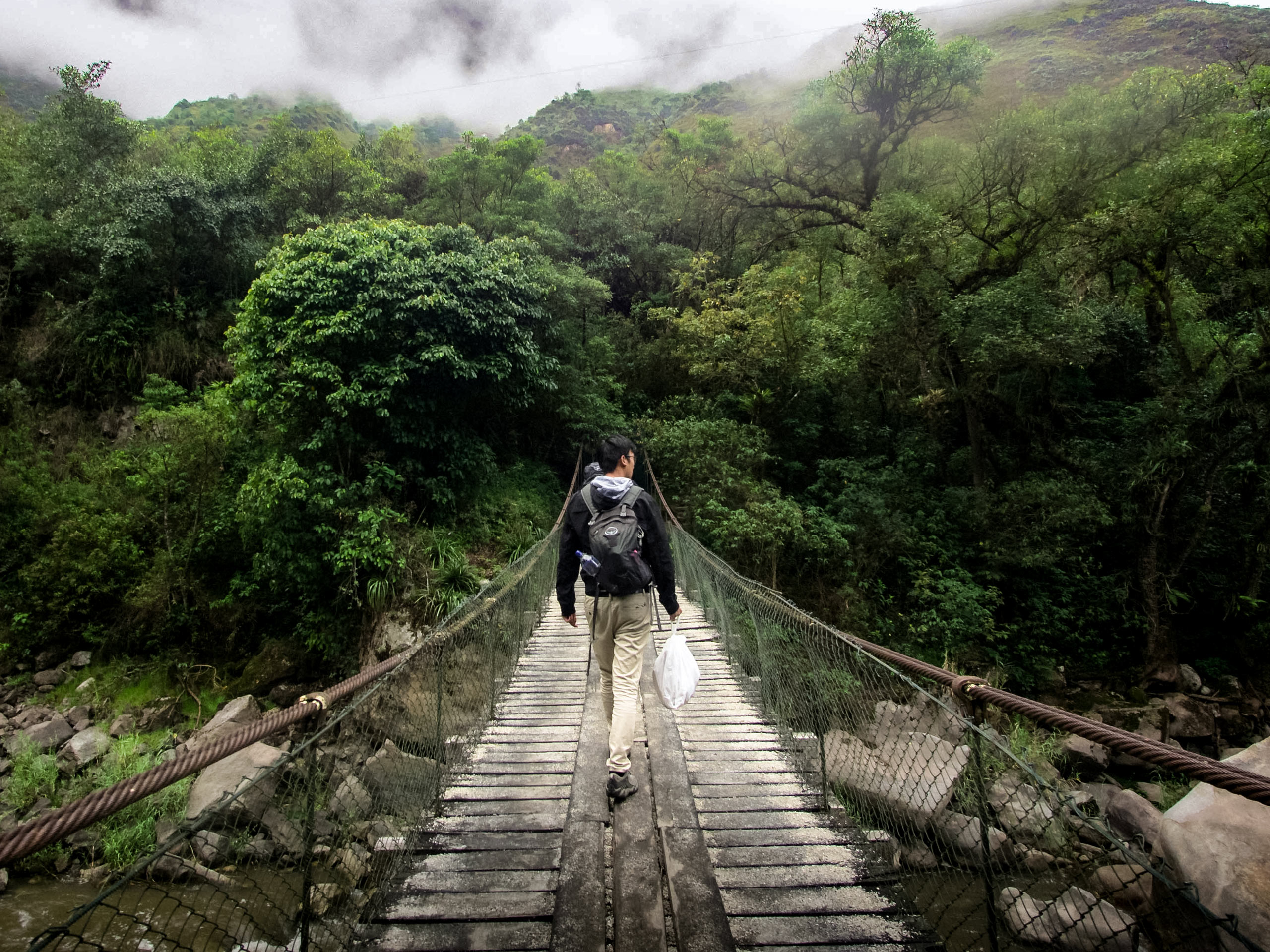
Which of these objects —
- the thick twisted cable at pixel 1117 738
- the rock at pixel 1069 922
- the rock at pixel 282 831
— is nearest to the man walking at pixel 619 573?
the thick twisted cable at pixel 1117 738

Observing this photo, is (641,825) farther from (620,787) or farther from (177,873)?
(177,873)

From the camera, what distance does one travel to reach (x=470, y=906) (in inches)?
62.3

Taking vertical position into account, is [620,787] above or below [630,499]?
below

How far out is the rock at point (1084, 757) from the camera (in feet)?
18.0

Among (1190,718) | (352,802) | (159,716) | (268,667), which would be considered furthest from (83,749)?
(1190,718)

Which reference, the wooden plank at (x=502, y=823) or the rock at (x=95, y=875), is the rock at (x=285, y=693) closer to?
the rock at (x=95, y=875)

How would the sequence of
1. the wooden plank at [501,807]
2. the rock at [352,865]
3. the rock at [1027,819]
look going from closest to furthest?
the wooden plank at [501,807] → the rock at [352,865] → the rock at [1027,819]

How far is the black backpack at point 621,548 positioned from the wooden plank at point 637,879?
727 mm

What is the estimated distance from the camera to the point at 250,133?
74.7 ft

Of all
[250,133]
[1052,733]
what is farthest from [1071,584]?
[250,133]

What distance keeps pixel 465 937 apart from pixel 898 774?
3366 millimetres

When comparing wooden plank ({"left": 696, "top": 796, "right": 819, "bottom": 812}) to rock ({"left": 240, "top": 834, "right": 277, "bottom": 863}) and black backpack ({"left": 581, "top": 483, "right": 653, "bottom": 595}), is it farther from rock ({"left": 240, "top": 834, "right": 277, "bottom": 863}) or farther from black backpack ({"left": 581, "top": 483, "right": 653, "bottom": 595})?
rock ({"left": 240, "top": 834, "right": 277, "bottom": 863})

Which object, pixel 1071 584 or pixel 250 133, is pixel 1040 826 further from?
pixel 250 133

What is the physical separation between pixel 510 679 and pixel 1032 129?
28.1 feet
